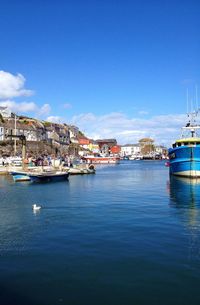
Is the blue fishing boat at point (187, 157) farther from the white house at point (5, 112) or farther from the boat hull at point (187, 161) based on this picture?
the white house at point (5, 112)

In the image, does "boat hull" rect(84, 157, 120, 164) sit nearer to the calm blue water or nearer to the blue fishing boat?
the blue fishing boat

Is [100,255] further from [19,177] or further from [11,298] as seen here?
[19,177]

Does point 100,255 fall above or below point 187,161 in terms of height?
below

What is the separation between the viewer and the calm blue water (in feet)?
39.7

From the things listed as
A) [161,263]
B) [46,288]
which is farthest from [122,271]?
[46,288]

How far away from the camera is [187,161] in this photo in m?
56.3

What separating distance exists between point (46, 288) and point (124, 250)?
576 cm

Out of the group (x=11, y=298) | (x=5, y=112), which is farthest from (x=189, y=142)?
(x=5, y=112)

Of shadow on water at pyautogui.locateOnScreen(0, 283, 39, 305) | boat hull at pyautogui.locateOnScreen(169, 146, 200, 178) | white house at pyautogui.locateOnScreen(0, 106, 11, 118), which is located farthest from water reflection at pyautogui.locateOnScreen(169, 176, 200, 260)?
white house at pyautogui.locateOnScreen(0, 106, 11, 118)

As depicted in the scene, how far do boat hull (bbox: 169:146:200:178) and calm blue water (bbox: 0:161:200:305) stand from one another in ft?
83.1

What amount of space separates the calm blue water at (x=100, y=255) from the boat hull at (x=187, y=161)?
997 inches

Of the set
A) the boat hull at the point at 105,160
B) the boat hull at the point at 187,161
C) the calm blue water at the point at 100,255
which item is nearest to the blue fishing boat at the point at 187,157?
the boat hull at the point at 187,161

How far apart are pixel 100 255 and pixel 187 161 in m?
42.5

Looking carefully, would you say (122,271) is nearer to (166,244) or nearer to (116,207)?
(166,244)
